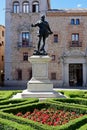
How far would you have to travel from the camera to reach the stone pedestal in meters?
13.5

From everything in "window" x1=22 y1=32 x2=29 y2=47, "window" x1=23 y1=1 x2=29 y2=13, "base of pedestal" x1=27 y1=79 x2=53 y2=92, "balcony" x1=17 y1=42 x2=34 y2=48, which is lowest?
"base of pedestal" x1=27 y1=79 x2=53 y2=92

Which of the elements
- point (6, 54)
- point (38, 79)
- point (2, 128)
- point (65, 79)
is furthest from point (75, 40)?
point (2, 128)

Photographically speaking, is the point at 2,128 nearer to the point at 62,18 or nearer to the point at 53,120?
the point at 53,120

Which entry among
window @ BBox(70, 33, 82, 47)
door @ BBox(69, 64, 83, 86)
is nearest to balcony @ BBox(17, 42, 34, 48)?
window @ BBox(70, 33, 82, 47)

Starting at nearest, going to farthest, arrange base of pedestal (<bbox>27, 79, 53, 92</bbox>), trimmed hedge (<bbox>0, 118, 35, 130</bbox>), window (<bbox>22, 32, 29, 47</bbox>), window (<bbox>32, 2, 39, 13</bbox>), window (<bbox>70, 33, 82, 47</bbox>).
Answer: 1. trimmed hedge (<bbox>0, 118, 35, 130</bbox>)
2. base of pedestal (<bbox>27, 79, 53, 92</bbox>)
3. window (<bbox>70, 33, 82, 47</bbox>)
4. window (<bbox>22, 32, 29, 47</bbox>)
5. window (<bbox>32, 2, 39, 13</bbox>)

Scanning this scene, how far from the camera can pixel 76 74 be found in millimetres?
35750

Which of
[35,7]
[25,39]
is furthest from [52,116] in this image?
[35,7]

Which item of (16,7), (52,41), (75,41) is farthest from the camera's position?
(16,7)

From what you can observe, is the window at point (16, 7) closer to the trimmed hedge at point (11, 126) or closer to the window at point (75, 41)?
the window at point (75, 41)

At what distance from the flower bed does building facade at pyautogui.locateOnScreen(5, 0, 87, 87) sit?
2507 cm

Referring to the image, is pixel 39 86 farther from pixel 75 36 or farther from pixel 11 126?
pixel 75 36

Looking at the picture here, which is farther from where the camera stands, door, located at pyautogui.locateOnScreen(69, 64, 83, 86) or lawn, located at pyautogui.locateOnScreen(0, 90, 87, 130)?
door, located at pyautogui.locateOnScreen(69, 64, 83, 86)

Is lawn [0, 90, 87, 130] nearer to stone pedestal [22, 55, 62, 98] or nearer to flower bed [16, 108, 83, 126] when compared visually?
flower bed [16, 108, 83, 126]

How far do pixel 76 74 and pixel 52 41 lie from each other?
556cm
